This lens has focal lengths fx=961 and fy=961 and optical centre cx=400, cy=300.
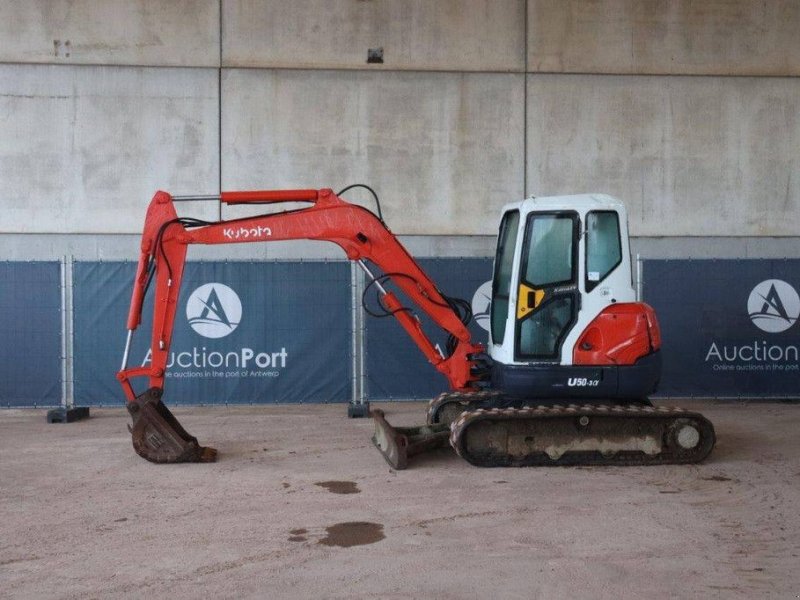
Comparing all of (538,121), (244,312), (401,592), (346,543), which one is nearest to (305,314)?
(244,312)

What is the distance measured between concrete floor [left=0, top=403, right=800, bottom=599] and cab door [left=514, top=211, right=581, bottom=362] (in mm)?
1246

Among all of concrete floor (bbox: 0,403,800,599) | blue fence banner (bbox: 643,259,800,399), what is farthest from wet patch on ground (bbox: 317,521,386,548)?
blue fence banner (bbox: 643,259,800,399)

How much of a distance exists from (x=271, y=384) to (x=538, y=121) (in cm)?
628

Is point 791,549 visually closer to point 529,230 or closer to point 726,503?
point 726,503

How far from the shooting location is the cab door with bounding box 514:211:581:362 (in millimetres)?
9391

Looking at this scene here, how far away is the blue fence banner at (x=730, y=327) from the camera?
43.5 ft

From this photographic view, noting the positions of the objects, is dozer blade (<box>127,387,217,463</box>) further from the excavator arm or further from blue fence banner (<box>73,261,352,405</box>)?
blue fence banner (<box>73,261,352,405</box>)

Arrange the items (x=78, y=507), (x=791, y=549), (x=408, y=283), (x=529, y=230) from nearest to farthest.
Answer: (x=791, y=549)
(x=78, y=507)
(x=529, y=230)
(x=408, y=283)

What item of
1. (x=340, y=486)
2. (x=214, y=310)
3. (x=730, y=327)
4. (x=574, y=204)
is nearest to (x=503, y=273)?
(x=574, y=204)

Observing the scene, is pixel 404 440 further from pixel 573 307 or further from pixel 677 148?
pixel 677 148

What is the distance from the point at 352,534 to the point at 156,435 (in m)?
3.30

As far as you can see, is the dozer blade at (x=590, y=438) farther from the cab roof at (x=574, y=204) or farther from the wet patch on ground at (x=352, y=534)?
the wet patch on ground at (x=352, y=534)

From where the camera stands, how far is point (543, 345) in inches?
372

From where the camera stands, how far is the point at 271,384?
42.5ft
